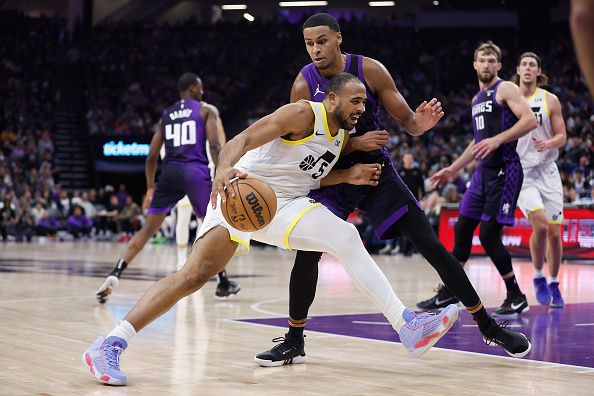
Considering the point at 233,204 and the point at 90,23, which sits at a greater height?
the point at 90,23

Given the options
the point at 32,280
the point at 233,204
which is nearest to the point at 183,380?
the point at 233,204

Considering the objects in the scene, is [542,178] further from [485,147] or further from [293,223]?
[293,223]

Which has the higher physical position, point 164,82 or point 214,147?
point 164,82

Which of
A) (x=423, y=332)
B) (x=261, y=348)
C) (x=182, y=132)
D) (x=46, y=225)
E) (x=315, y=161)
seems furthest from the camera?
(x=46, y=225)

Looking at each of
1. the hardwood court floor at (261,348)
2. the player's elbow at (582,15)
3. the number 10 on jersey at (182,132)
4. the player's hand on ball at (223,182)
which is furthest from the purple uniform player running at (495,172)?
the player's elbow at (582,15)

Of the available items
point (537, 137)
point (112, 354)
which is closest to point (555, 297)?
point (537, 137)

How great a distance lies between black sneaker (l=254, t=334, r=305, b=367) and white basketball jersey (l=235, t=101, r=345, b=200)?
0.78 meters

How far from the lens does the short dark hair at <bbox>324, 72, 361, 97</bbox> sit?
4.49 meters

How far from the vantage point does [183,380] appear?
4.21 metres

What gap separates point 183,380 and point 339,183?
1.27 metres

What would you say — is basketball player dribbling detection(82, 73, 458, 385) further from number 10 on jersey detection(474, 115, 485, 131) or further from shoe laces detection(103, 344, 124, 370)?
number 10 on jersey detection(474, 115, 485, 131)

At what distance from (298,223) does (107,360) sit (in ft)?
3.51

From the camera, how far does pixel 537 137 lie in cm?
791

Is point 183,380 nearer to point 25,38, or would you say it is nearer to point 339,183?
point 339,183
